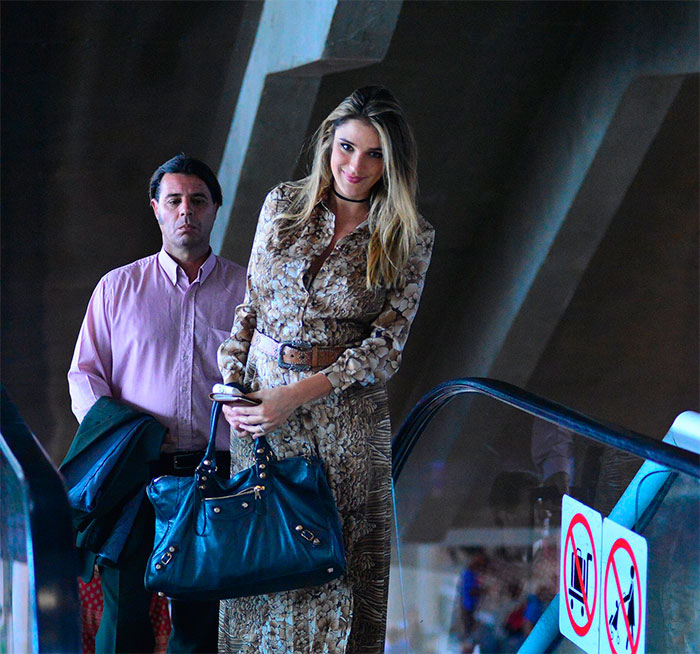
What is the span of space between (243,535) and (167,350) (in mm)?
724

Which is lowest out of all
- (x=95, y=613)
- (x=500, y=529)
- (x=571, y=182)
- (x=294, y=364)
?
(x=95, y=613)

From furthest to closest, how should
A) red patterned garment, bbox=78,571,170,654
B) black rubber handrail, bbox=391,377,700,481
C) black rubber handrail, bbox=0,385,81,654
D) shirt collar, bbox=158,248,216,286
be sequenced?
red patterned garment, bbox=78,571,170,654
shirt collar, bbox=158,248,216,286
black rubber handrail, bbox=391,377,700,481
black rubber handrail, bbox=0,385,81,654

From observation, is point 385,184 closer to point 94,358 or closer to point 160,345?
point 160,345

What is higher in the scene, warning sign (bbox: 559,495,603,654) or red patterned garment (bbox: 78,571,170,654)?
warning sign (bbox: 559,495,603,654)

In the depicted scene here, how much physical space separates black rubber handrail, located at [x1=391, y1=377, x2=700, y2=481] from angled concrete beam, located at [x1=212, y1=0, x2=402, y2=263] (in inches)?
89.4

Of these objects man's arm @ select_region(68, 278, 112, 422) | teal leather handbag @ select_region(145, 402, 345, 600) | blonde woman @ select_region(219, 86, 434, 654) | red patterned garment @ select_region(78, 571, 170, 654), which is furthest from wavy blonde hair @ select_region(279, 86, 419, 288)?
red patterned garment @ select_region(78, 571, 170, 654)

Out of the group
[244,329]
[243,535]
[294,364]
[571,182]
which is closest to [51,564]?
[243,535]

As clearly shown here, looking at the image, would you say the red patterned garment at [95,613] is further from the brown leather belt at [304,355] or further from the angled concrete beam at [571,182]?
the angled concrete beam at [571,182]

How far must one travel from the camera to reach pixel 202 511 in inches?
90.7

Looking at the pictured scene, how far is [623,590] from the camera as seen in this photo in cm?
202

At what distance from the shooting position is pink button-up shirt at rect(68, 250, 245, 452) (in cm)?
275

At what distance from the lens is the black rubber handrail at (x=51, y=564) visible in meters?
1.46

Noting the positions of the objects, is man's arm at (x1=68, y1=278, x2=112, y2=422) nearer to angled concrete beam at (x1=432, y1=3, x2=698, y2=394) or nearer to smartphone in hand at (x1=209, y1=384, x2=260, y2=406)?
smartphone in hand at (x1=209, y1=384, x2=260, y2=406)

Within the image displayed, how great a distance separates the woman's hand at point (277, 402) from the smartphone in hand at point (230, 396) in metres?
0.01
